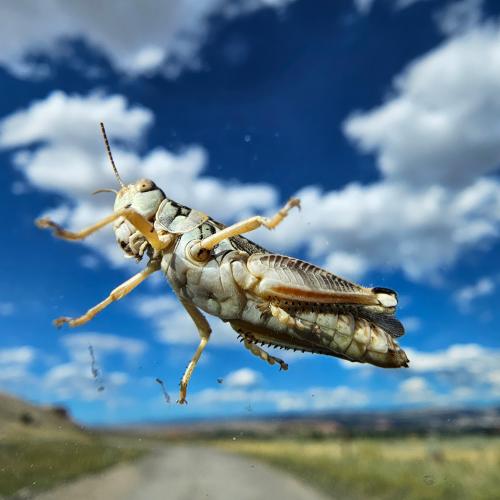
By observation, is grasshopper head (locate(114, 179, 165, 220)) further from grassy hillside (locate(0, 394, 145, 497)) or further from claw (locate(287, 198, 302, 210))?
grassy hillside (locate(0, 394, 145, 497))

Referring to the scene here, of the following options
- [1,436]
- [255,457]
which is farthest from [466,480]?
[1,436]

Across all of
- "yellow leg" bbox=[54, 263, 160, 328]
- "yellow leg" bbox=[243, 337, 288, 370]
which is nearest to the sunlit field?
"yellow leg" bbox=[243, 337, 288, 370]

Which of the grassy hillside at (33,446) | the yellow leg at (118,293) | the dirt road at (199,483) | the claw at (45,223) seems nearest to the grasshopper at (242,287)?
the yellow leg at (118,293)

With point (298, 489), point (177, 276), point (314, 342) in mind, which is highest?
point (177, 276)

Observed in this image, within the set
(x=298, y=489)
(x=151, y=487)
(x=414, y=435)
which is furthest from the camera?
(x=414, y=435)

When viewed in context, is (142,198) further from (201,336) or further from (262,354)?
(262,354)

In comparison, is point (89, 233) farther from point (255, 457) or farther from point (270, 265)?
point (255, 457)

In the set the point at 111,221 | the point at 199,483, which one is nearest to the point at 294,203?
the point at 111,221

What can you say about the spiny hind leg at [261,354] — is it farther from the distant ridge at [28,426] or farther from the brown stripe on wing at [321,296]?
the distant ridge at [28,426]
